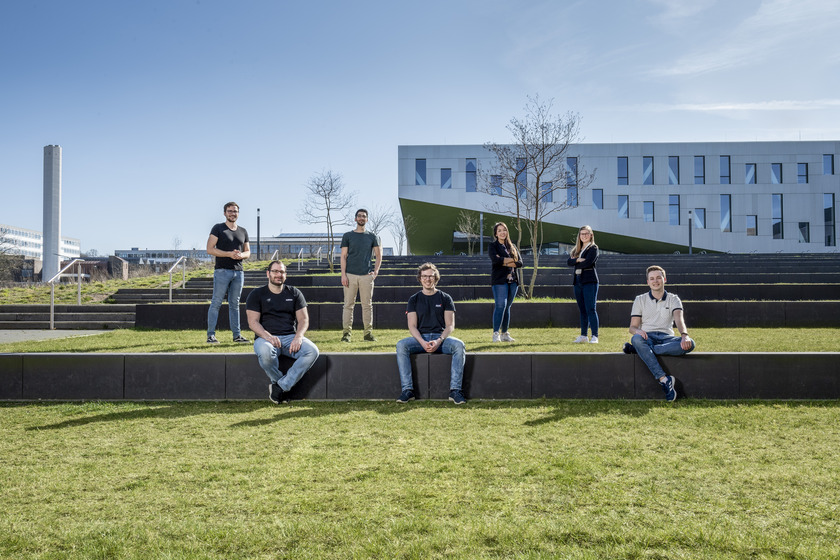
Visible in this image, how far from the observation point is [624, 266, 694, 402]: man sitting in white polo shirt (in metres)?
5.39

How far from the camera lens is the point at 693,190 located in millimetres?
37094

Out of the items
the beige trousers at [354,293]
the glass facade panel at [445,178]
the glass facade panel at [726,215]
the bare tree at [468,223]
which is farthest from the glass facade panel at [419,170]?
the beige trousers at [354,293]

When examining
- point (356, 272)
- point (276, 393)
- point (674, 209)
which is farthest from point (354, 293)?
point (674, 209)

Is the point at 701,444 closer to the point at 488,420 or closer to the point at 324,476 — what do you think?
the point at 488,420

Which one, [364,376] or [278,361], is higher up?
[278,361]

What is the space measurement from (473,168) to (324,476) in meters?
34.6

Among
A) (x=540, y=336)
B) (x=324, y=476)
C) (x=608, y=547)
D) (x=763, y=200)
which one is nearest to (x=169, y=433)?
(x=324, y=476)

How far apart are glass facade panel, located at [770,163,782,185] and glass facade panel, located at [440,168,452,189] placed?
2008cm

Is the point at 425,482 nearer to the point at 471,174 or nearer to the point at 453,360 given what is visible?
the point at 453,360

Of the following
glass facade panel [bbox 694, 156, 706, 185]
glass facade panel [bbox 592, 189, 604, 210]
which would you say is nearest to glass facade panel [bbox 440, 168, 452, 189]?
glass facade panel [bbox 592, 189, 604, 210]

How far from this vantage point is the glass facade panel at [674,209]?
37.2 m

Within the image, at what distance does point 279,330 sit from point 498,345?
291cm

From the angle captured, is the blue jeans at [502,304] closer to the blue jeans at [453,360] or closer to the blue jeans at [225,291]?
the blue jeans at [453,360]

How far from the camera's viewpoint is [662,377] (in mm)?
5328
